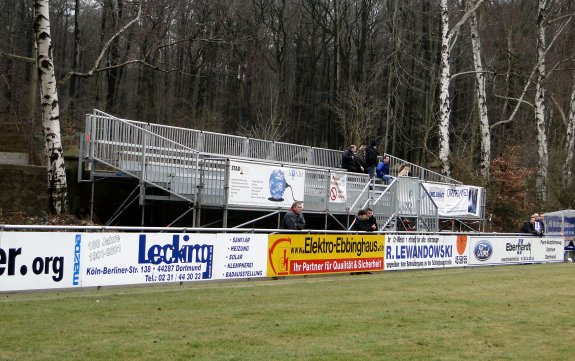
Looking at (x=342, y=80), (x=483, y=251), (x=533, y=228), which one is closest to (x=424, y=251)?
(x=483, y=251)

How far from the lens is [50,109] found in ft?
72.5

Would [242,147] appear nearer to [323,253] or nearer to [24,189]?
[24,189]

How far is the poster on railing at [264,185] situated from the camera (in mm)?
23062

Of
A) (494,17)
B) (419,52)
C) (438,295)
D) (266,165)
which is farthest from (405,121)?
(438,295)

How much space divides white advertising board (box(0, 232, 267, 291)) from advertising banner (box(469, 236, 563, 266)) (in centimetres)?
1104

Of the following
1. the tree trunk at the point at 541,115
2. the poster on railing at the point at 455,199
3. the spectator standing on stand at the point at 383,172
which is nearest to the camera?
the spectator standing on stand at the point at 383,172

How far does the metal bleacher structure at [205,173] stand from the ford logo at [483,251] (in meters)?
1.89

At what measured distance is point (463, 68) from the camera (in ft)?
205

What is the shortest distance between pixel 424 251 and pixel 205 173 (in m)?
7.09

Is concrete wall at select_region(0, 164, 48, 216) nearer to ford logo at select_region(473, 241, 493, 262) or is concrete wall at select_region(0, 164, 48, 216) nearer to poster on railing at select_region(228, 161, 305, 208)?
poster on railing at select_region(228, 161, 305, 208)

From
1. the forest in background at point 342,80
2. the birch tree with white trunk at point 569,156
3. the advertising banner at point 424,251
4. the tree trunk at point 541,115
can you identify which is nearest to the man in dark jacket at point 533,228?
the advertising banner at point 424,251

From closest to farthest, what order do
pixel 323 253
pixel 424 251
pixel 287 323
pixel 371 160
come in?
pixel 287 323 → pixel 323 253 → pixel 424 251 → pixel 371 160

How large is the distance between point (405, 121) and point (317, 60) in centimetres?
796

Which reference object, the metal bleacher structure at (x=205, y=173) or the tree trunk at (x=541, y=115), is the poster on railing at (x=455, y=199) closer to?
the metal bleacher structure at (x=205, y=173)
